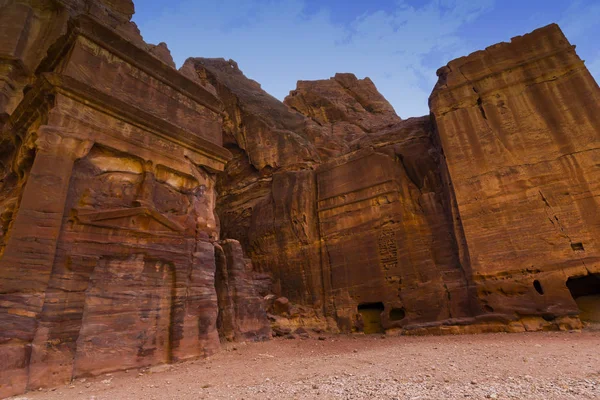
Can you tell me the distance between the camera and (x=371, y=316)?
13.7 metres

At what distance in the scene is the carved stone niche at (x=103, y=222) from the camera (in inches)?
234

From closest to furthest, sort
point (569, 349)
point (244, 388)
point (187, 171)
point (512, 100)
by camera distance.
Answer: point (244, 388), point (569, 349), point (187, 171), point (512, 100)

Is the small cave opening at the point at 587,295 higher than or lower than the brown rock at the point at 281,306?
lower

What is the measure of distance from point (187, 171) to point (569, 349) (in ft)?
33.3

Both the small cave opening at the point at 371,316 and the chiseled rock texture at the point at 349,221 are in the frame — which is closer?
the chiseled rock texture at the point at 349,221

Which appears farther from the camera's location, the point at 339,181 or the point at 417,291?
the point at 339,181

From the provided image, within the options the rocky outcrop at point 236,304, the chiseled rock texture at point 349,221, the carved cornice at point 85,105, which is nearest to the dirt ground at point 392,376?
the rocky outcrop at point 236,304

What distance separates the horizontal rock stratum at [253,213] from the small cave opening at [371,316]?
0.31 ft

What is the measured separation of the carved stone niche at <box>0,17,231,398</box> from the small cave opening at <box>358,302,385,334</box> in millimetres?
7494

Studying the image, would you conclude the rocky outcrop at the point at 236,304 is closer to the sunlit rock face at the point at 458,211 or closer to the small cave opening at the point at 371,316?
the sunlit rock face at the point at 458,211

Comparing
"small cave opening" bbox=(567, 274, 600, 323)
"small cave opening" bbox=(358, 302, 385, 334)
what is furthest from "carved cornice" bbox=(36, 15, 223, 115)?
"small cave opening" bbox=(567, 274, 600, 323)

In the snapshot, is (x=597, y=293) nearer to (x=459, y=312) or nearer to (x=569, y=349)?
(x=459, y=312)

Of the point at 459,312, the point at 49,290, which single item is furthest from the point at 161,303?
the point at 459,312

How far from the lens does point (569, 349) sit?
6.13 meters
